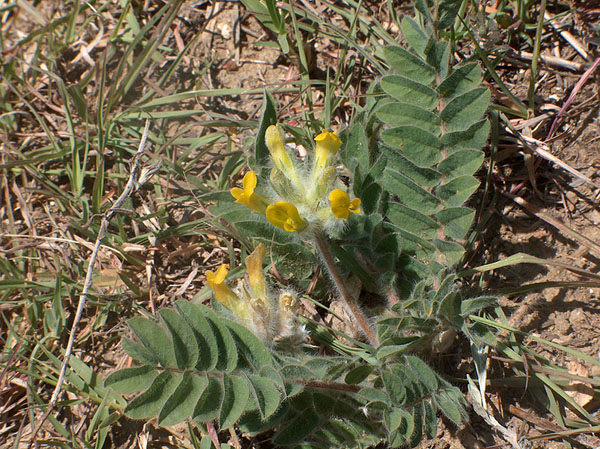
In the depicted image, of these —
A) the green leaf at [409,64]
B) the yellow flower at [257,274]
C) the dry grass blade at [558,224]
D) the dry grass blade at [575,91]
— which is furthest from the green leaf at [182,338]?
the dry grass blade at [575,91]

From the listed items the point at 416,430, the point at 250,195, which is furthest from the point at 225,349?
the point at 416,430

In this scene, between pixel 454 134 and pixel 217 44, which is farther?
pixel 217 44

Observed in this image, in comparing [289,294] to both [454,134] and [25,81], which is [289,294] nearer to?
[454,134]

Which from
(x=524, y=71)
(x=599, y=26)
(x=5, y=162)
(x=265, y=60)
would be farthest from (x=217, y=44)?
(x=599, y=26)

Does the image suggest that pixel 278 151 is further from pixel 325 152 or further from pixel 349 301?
pixel 349 301

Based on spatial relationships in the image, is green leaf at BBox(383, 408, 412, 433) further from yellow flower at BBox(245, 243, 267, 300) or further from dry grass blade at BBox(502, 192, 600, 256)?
dry grass blade at BBox(502, 192, 600, 256)

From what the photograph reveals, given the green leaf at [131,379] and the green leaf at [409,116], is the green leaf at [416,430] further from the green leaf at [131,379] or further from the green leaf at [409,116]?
the green leaf at [409,116]
